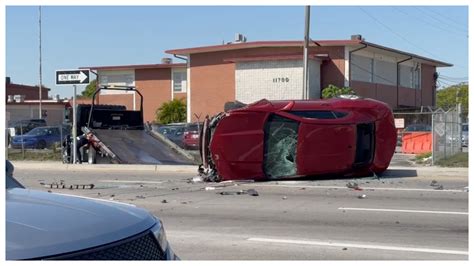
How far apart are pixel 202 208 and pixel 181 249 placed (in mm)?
3876

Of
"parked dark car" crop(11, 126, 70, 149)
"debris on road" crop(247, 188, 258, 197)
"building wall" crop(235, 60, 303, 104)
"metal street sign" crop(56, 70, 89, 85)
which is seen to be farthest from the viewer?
"building wall" crop(235, 60, 303, 104)

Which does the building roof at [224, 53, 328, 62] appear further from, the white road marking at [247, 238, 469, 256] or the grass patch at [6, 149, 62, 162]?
the white road marking at [247, 238, 469, 256]

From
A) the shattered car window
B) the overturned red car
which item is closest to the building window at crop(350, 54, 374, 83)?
the overturned red car

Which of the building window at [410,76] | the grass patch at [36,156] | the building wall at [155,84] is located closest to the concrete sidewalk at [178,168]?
the grass patch at [36,156]

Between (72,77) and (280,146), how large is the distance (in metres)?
8.18

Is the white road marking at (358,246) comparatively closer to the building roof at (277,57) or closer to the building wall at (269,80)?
the building roof at (277,57)

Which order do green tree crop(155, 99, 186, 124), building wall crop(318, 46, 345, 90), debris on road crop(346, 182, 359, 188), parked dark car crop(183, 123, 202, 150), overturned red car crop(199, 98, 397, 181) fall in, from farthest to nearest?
1. green tree crop(155, 99, 186, 124)
2. building wall crop(318, 46, 345, 90)
3. parked dark car crop(183, 123, 202, 150)
4. overturned red car crop(199, 98, 397, 181)
5. debris on road crop(346, 182, 359, 188)

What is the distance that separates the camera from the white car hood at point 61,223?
3766mm

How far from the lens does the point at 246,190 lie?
14812 millimetres

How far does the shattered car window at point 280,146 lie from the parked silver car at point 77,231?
11149 mm

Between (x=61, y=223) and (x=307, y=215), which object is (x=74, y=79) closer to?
(x=307, y=215)

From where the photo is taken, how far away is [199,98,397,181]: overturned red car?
15.9m

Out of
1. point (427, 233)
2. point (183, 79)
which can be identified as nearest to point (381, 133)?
point (427, 233)

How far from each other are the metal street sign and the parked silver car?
16.5m
